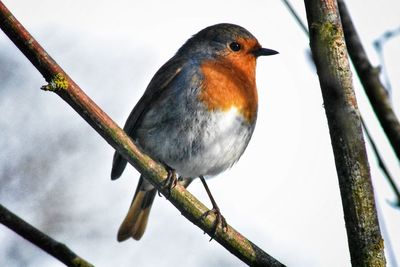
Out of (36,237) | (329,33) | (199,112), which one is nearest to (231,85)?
(199,112)

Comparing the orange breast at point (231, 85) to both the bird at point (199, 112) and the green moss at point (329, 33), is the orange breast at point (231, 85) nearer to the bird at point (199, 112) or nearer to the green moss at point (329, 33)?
the bird at point (199, 112)

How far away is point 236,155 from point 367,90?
2.23 metres

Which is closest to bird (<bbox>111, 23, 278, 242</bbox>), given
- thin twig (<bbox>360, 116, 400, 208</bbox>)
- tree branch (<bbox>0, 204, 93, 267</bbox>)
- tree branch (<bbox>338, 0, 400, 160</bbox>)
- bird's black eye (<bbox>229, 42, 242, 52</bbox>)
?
bird's black eye (<bbox>229, 42, 242, 52</bbox>)

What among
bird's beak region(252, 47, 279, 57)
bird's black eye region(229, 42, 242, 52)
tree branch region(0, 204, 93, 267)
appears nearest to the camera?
tree branch region(0, 204, 93, 267)

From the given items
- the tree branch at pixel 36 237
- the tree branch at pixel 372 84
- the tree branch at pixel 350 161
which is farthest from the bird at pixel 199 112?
the tree branch at pixel 36 237

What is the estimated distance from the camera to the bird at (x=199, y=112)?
13.9 feet

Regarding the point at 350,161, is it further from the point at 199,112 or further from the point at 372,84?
the point at 199,112

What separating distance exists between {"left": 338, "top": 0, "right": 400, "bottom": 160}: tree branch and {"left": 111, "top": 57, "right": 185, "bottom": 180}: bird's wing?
6.23 ft

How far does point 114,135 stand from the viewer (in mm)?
2641

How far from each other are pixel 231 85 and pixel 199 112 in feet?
1.33

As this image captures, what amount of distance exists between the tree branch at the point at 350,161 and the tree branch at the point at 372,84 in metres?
0.13

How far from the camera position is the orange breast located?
4285 mm

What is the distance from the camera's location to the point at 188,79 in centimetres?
440

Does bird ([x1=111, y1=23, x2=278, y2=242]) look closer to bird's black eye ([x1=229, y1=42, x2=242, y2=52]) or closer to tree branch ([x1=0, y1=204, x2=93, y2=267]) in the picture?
bird's black eye ([x1=229, y1=42, x2=242, y2=52])
